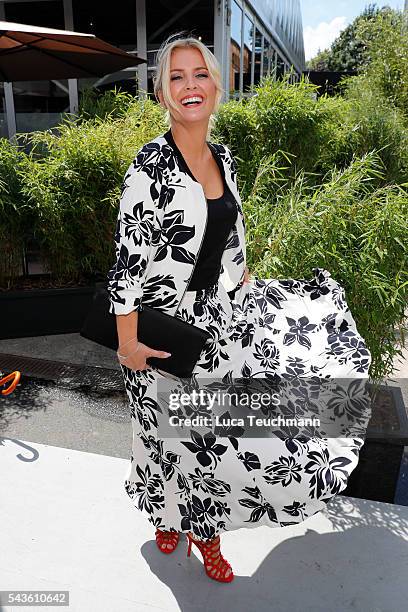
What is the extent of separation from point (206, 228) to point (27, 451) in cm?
168

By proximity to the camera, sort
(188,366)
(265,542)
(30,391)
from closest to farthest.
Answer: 1. (188,366)
2. (265,542)
3. (30,391)

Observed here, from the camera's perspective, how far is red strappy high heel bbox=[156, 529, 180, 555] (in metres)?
1.94

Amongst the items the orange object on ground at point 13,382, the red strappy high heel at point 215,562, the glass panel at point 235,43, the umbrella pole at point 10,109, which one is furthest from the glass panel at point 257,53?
the red strappy high heel at point 215,562

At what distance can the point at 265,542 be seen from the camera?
1998 mm

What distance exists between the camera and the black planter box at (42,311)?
14.3ft

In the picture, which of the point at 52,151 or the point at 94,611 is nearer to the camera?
the point at 94,611

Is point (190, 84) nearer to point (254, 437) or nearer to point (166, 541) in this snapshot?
point (254, 437)

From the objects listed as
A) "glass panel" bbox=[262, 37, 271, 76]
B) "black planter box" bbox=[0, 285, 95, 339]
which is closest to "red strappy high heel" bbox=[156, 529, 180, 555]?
"black planter box" bbox=[0, 285, 95, 339]

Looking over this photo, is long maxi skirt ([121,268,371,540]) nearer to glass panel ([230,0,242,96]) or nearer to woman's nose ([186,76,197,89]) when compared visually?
woman's nose ([186,76,197,89])

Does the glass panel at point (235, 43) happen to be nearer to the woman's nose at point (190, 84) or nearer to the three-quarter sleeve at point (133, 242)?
the woman's nose at point (190, 84)

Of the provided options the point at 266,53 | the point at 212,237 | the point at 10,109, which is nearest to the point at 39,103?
the point at 10,109

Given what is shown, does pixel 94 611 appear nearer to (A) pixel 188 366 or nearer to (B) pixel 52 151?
(A) pixel 188 366

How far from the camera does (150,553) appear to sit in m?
1.95

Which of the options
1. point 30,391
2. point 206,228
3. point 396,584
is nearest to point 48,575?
point 396,584
